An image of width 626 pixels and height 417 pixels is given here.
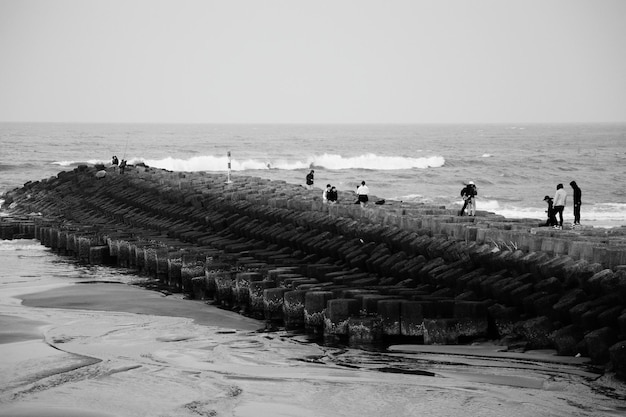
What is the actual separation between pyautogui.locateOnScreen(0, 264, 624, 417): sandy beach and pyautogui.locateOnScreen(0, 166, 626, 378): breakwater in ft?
1.33

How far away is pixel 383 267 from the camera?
16656 millimetres

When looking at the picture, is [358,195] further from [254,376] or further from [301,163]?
[301,163]

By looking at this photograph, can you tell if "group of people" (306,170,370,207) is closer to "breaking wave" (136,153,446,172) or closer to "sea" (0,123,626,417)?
"sea" (0,123,626,417)

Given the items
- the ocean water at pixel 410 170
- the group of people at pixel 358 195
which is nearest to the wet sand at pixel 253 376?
the group of people at pixel 358 195

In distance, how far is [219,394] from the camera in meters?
11.5

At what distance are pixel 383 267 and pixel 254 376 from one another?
192 inches

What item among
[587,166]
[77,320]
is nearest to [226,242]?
[77,320]

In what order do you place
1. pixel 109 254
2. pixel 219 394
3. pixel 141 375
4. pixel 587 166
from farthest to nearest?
pixel 587 166 < pixel 109 254 < pixel 141 375 < pixel 219 394

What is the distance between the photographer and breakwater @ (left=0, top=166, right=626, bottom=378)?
12820 millimetres

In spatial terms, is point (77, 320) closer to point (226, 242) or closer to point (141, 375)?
point (141, 375)

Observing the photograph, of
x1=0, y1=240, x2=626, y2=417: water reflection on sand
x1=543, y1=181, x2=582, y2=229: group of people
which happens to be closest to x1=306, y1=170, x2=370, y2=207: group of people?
x1=543, y1=181, x2=582, y2=229: group of people

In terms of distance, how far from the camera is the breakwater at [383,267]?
1282 centimetres

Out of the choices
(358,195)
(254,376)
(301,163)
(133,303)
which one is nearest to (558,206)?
(358,195)

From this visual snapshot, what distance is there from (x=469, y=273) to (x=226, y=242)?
7.67m
